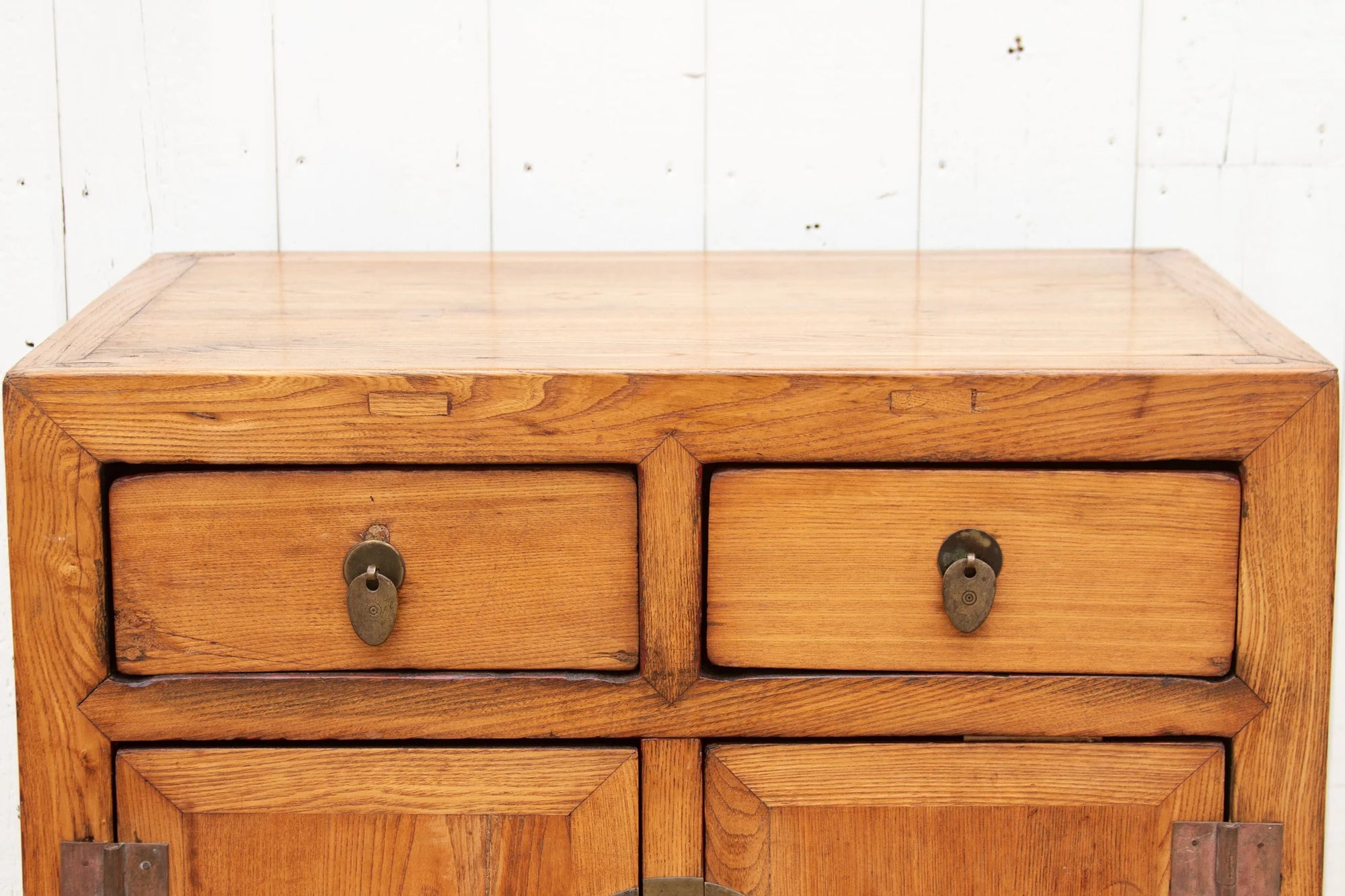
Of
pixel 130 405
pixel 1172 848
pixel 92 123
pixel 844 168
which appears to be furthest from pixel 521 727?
pixel 92 123

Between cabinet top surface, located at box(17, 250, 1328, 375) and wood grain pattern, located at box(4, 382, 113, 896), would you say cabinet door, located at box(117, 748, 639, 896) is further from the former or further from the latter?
cabinet top surface, located at box(17, 250, 1328, 375)

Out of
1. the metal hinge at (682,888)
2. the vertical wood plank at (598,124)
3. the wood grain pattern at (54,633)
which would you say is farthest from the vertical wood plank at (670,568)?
the vertical wood plank at (598,124)

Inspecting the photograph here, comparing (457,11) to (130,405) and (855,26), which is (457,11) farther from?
(130,405)

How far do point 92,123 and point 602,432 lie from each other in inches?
33.4

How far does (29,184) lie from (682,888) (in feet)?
3.35

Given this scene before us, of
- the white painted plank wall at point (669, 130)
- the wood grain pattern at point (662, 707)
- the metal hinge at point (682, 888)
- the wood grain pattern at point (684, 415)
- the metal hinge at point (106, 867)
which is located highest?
the white painted plank wall at point (669, 130)

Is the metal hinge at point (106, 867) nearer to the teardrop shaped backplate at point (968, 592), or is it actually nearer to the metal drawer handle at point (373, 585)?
the metal drawer handle at point (373, 585)

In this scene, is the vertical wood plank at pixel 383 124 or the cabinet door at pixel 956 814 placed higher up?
the vertical wood plank at pixel 383 124

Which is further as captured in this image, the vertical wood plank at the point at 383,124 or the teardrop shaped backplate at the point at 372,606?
the vertical wood plank at the point at 383,124

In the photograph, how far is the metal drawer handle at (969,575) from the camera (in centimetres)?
85

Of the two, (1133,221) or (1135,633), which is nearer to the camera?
(1135,633)

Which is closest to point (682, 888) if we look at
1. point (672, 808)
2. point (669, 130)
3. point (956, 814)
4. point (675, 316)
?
point (672, 808)

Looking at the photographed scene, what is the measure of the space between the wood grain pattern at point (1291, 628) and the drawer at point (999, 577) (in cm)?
2

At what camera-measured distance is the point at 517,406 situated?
828 mm
